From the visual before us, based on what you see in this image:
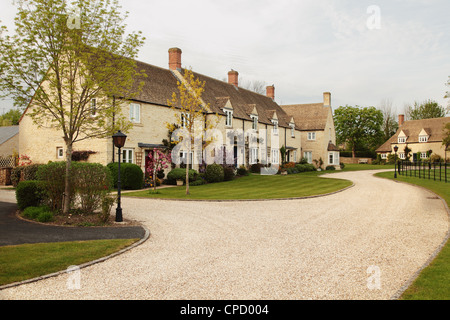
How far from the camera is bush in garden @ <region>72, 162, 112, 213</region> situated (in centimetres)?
1270

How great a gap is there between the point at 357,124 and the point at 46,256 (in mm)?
72805

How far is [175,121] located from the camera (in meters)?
29.0

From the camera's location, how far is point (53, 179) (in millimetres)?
12633

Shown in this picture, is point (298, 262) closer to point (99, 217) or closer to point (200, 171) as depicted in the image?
point (99, 217)

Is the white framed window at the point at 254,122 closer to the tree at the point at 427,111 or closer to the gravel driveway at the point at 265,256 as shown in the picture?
the gravel driveway at the point at 265,256

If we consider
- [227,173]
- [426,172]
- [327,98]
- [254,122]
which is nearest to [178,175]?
[227,173]

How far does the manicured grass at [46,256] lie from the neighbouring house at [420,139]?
66815mm

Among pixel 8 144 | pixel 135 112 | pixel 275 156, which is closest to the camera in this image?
pixel 135 112

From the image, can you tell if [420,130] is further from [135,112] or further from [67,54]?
[67,54]

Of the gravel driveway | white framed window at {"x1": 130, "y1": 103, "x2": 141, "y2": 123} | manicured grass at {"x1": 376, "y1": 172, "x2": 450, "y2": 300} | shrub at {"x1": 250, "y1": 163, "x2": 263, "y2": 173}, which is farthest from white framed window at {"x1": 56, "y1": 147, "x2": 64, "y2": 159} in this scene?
manicured grass at {"x1": 376, "y1": 172, "x2": 450, "y2": 300}

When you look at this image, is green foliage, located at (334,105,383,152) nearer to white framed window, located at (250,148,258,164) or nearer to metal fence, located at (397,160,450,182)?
metal fence, located at (397,160,450,182)

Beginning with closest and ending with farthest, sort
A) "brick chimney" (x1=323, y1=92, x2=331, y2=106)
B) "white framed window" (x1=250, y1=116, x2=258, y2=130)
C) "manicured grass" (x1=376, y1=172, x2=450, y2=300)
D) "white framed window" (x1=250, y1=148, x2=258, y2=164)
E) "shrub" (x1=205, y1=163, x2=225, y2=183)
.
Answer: "manicured grass" (x1=376, y1=172, x2=450, y2=300) → "shrub" (x1=205, y1=163, x2=225, y2=183) → "white framed window" (x1=250, y1=148, x2=258, y2=164) → "white framed window" (x1=250, y1=116, x2=258, y2=130) → "brick chimney" (x1=323, y1=92, x2=331, y2=106)

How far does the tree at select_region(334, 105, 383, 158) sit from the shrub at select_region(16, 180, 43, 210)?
67.3 meters
